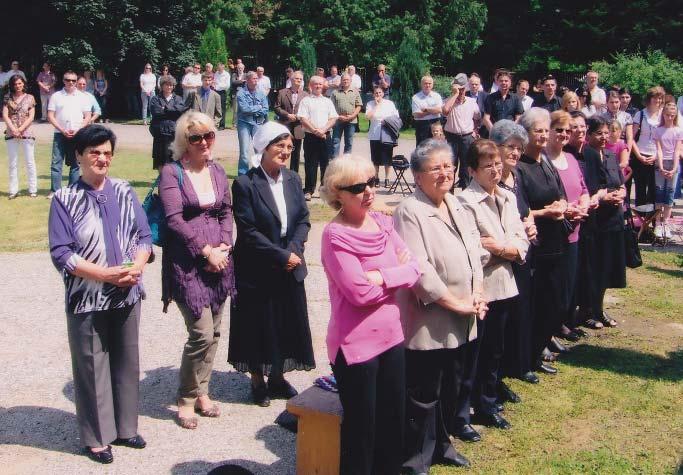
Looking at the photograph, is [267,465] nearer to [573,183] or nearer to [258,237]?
[258,237]

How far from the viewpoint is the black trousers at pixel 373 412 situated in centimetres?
445

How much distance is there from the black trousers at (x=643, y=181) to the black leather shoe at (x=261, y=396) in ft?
26.9

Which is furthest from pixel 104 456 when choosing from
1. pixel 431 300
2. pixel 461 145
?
pixel 461 145

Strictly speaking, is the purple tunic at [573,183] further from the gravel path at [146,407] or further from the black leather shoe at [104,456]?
the black leather shoe at [104,456]

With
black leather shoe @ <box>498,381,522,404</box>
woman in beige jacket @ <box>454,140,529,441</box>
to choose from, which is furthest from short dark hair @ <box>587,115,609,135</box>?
black leather shoe @ <box>498,381,522,404</box>

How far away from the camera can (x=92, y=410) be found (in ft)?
16.8

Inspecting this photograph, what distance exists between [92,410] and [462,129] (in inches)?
391

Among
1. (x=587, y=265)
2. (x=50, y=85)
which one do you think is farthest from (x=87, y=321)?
(x=50, y=85)

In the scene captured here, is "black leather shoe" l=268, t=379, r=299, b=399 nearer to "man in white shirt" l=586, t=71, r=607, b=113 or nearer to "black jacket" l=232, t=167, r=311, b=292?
"black jacket" l=232, t=167, r=311, b=292

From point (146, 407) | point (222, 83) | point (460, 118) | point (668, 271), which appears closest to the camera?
point (146, 407)

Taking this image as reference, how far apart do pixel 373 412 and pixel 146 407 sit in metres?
2.25

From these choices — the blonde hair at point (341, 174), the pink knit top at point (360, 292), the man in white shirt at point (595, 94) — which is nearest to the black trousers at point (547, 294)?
the pink knit top at point (360, 292)

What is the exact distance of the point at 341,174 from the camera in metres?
4.55

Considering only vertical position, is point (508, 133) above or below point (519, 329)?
above
